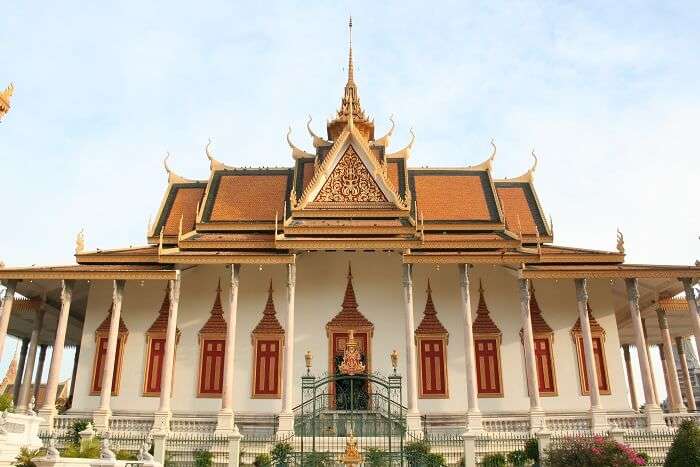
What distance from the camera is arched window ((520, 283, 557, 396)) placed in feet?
61.0

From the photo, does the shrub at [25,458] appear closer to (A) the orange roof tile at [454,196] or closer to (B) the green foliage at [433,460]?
(B) the green foliage at [433,460]

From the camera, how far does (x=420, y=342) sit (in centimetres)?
1909

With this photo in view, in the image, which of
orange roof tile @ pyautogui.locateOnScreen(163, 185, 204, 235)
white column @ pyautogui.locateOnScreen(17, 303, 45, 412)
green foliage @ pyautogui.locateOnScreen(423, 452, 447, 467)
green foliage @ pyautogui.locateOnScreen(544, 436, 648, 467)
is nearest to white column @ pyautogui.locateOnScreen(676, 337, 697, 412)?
green foliage @ pyautogui.locateOnScreen(544, 436, 648, 467)

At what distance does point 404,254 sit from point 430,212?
344 cm

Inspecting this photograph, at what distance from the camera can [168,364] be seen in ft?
56.8

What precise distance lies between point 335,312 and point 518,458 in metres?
7.51

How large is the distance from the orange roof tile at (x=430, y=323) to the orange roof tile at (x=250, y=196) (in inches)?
222

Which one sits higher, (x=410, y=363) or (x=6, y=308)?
(x=6, y=308)

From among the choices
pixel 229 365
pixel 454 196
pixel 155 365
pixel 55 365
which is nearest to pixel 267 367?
pixel 229 365

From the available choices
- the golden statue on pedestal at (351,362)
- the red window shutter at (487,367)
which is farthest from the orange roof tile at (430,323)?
the golden statue on pedestal at (351,362)

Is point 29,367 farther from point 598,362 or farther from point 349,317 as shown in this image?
point 598,362

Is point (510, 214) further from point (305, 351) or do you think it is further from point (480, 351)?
point (305, 351)

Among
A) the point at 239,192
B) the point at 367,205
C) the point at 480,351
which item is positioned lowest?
the point at 480,351

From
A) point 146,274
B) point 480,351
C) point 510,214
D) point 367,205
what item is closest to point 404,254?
point 367,205
